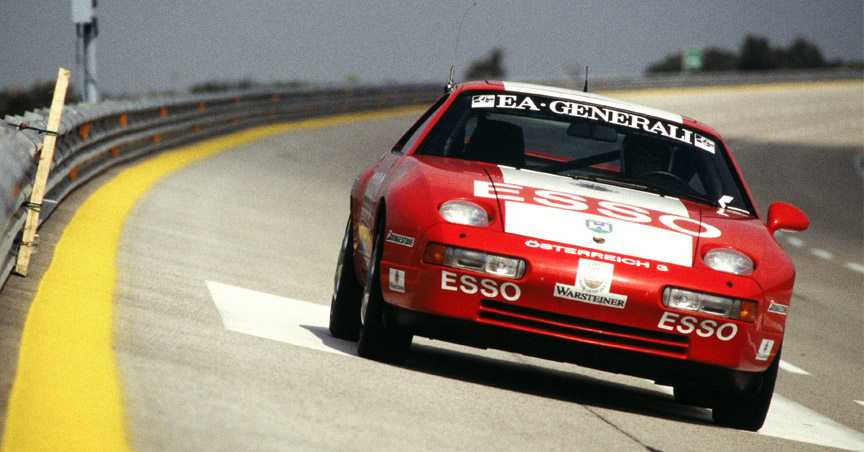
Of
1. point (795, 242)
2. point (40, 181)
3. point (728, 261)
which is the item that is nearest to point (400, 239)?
point (728, 261)

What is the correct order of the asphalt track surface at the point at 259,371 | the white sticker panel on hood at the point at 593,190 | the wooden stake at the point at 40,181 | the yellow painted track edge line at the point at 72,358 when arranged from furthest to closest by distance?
1. the wooden stake at the point at 40,181
2. the white sticker panel on hood at the point at 593,190
3. the asphalt track surface at the point at 259,371
4. the yellow painted track edge line at the point at 72,358

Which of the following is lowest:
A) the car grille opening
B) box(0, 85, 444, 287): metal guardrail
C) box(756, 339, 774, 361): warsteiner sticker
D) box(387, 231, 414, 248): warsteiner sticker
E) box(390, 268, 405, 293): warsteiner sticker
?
box(0, 85, 444, 287): metal guardrail

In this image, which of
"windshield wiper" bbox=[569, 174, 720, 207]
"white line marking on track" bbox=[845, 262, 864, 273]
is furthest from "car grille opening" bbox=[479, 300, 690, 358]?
"white line marking on track" bbox=[845, 262, 864, 273]

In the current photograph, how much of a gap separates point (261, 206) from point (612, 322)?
29.2 ft

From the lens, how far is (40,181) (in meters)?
6.93

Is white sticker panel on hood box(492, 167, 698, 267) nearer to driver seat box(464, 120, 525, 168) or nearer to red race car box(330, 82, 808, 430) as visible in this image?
red race car box(330, 82, 808, 430)

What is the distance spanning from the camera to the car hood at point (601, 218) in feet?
17.7

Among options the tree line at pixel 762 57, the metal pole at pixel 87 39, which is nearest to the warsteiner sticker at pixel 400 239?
the metal pole at pixel 87 39

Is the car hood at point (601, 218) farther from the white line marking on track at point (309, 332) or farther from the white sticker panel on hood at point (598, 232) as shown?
the white line marking on track at point (309, 332)

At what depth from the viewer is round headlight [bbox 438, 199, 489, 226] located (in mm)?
5406

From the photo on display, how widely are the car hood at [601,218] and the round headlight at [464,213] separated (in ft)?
0.16

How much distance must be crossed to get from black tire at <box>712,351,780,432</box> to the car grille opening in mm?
484

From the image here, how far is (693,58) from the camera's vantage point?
3174 inches

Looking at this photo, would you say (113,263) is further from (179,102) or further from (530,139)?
(179,102)
